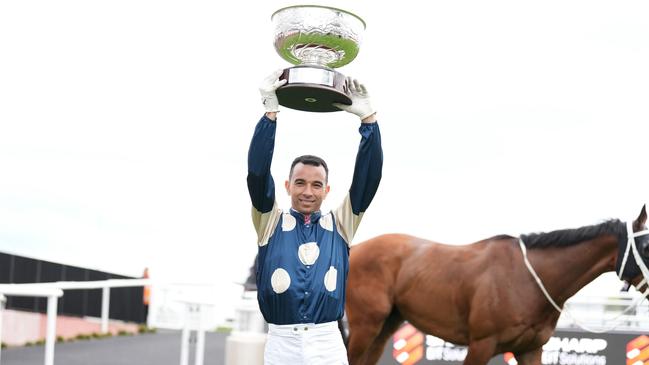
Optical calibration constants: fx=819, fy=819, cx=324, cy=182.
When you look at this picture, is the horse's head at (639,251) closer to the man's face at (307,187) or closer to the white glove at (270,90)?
the man's face at (307,187)

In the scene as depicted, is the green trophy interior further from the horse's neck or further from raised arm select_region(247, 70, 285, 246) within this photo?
the horse's neck

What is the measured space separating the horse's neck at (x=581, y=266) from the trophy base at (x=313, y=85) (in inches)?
135

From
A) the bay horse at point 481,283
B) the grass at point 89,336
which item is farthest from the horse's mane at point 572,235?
A: the grass at point 89,336

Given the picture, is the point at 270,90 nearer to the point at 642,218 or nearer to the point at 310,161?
the point at 310,161

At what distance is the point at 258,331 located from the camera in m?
5.25

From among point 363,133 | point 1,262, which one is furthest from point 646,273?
point 1,262

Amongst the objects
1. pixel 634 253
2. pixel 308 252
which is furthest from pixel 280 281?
pixel 634 253

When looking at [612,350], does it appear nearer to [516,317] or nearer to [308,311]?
[516,317]

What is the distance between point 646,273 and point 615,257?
245mm

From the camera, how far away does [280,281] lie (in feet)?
9.64

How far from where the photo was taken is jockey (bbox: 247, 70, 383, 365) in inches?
115

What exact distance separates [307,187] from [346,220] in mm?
215

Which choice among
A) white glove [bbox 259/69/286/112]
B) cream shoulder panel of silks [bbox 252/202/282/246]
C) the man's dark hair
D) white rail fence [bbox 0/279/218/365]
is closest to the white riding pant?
cream shoulder panel of silks [bbox 252/202/282/246]

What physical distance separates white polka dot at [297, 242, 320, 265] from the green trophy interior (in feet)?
3.02
